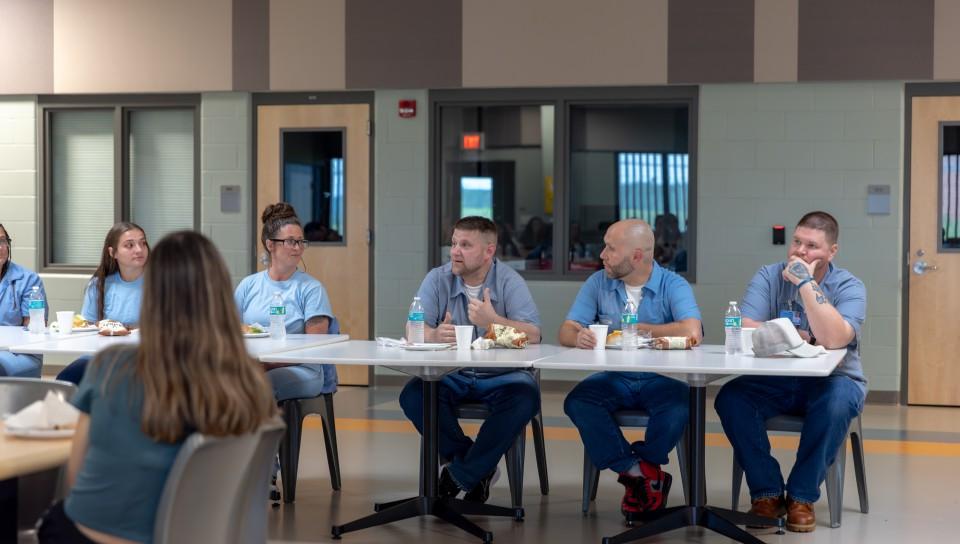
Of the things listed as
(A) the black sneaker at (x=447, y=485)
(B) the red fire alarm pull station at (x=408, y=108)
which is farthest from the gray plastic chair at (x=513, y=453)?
(B) the red fire alarm pull station at (x=408, y=108)

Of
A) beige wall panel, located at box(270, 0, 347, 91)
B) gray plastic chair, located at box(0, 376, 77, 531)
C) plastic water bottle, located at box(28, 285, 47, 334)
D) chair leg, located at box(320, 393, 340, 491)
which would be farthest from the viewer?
beige wall panel, located at box(270, 0, 347, 91)

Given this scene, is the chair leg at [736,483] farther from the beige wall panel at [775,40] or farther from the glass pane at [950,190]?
the beige wall panel at [775,40]

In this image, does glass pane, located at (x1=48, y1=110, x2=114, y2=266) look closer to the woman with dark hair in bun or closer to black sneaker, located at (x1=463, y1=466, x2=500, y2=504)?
the woman with dark hair in bun

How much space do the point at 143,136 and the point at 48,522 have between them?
22.8ft

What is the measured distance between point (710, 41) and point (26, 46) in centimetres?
Answer: 524

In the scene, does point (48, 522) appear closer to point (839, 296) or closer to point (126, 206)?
point (839, 296)

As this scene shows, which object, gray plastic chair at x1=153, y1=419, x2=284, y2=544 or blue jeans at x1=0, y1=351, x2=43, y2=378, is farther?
blue jeans at x1=0, y1=351, x2=43, y2=378

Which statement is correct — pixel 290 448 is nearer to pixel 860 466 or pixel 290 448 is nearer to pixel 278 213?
pixel 278 213

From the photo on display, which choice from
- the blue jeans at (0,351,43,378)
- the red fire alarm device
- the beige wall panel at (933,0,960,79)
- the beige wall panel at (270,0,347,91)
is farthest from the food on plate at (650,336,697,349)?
the beige wall panel at (270,0,347,91)

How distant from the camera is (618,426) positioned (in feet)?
14.5

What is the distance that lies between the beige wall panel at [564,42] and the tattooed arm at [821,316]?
3.69 m

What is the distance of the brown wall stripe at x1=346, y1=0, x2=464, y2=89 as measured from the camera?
26.8 feet

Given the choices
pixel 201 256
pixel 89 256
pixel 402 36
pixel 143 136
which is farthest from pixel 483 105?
pixel 201 256

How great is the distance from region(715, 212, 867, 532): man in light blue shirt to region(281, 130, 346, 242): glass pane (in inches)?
179
